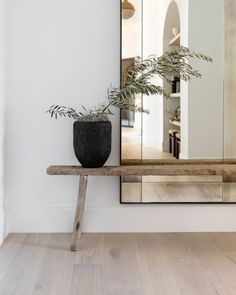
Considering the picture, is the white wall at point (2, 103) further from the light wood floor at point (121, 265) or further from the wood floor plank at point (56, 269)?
the wood floor plank at point (56, 269)

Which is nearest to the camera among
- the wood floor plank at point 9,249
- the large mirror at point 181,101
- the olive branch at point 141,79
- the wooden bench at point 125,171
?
the wood floor plank at point 9,249

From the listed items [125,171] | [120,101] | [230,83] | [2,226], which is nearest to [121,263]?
[125,171]

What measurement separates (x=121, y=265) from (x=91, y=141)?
0.74m

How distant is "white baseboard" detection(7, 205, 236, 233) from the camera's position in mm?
2854

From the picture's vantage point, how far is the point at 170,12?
9.19ft

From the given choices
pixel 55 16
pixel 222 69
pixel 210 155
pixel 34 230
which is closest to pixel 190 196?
pixel 210 155

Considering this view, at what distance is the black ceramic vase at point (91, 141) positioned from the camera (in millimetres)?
2537

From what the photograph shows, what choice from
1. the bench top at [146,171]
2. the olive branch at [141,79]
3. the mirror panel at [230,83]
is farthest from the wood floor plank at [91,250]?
the mirror panel at [230,83]

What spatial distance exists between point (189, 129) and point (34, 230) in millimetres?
1229

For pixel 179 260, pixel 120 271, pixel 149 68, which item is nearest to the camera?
pixel 120 271

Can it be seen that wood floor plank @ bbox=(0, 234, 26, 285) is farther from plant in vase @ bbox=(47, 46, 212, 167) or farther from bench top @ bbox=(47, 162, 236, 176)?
plant in vase @ bbox=(47, 46, 212, 167)

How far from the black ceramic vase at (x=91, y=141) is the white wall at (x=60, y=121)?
271 mm

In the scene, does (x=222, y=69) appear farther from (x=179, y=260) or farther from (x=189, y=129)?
(x=179, y=260)

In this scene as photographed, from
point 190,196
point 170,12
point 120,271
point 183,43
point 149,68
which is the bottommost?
point 120,271
